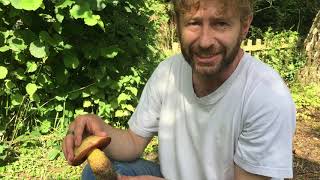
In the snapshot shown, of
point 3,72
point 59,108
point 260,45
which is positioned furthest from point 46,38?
point 260,45

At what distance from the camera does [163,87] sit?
8.16ft

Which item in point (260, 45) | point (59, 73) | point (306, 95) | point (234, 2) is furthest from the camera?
point (260, 45)

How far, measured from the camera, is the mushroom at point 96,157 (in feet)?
6.62

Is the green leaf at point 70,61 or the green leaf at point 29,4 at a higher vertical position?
the green leaf at point 29,4

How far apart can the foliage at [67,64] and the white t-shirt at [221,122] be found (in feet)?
5.12

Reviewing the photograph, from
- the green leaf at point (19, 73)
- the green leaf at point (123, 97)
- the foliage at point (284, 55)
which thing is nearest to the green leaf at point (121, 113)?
the green leaf at point (123, 97)

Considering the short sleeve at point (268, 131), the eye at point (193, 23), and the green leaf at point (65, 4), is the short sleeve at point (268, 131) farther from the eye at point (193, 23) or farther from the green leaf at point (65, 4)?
the green leaf at point (65, 4)

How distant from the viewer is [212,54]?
6.69 feet

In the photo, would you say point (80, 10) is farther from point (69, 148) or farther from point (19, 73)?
point (69, 148)

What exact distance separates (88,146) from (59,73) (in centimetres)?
250

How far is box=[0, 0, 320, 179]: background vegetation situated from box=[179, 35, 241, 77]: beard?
1800 mm

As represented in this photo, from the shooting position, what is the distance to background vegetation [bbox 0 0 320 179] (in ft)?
13.4

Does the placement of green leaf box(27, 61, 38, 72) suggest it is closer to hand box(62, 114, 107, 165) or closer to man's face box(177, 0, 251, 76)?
hand box(62, 114, 107, 165)

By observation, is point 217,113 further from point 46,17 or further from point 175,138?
point 46,17
